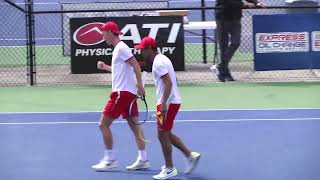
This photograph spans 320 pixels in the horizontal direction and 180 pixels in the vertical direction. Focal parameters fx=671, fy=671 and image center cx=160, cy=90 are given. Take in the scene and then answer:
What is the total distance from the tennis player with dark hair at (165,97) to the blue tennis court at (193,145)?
7.2 inches

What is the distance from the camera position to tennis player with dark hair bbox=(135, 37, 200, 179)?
22.0 ft

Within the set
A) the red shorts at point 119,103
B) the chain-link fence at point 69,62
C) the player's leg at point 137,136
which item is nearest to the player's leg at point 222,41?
the chain-link fence at point 69,62

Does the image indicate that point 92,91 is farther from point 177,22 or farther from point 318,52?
point 318,52

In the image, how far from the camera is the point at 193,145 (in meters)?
8.34

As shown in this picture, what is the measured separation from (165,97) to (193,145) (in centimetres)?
179

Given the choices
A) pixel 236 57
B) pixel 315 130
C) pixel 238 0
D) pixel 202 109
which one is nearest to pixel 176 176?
pixel 315 130

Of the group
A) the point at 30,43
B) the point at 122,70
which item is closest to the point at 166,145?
the point at 122,70

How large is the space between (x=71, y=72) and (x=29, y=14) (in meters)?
1.48

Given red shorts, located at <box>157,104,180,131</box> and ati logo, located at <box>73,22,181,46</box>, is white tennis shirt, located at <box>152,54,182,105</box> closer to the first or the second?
red shorts, located at <box>157,104,180,131</box>

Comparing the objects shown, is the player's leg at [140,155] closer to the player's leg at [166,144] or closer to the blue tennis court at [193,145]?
the blue tennis court at [193,145]

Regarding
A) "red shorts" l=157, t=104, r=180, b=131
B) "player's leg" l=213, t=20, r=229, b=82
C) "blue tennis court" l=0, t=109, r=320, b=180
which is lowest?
"blue tennis court" l=0, t=109, r=320, b=180

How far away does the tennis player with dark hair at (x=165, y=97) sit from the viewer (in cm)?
669

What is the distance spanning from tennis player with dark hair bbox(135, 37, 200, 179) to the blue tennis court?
183 mm

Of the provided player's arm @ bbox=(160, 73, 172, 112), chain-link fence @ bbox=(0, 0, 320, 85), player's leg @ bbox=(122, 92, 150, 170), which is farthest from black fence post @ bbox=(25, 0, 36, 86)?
player's arm @ bbox=(160, 73, 172, 112)
